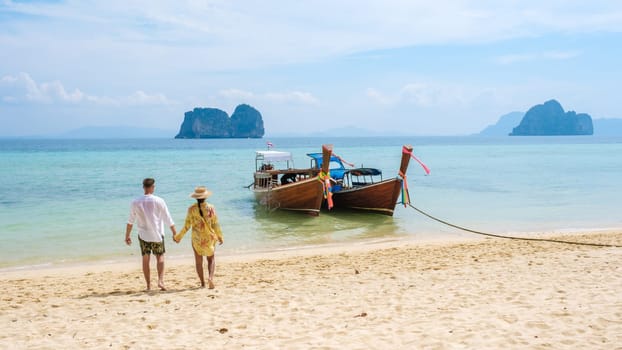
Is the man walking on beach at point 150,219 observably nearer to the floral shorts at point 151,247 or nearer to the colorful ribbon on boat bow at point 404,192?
the floral shorts at point 151,247

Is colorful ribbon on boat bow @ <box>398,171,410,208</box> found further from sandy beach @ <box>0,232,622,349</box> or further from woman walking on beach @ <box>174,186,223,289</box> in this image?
woman walking on beach @ <box>174,186,223,289</box>

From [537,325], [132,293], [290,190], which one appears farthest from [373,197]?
[537,325]

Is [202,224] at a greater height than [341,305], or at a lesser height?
greater

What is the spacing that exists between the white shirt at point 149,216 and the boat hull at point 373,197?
11.3m

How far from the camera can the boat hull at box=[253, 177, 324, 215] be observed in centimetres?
1698

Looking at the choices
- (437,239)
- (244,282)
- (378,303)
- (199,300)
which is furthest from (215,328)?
(437,239)

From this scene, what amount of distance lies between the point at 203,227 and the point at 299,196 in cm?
1041

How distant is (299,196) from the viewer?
57.4 feet

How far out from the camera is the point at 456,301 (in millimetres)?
6277

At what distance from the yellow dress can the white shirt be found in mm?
326

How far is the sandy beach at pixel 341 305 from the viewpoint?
5.02 meters

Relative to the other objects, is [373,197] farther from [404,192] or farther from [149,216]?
[149,216]

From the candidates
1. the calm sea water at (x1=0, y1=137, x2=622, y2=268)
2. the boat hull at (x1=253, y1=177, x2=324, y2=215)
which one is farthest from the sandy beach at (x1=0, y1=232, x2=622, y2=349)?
the boat hull at (x1=253, y1=177, x2=324, y2=215)

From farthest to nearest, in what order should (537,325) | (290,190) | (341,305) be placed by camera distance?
1. (290,190)
2. (341,305)
3. (537,325)
